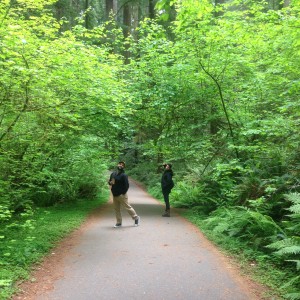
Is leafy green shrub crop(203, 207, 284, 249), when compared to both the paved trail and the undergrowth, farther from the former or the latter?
the undergrowth

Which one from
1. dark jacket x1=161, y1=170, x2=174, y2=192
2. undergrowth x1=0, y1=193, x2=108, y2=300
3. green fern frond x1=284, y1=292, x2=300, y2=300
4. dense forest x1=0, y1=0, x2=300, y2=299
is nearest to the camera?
green fern frond x1=284, y1=292, x2=300, y2=300

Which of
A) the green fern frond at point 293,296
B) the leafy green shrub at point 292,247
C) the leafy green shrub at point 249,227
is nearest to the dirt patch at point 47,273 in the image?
the green fern frond at point 293,296

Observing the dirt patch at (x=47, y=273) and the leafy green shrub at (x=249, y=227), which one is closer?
the dirt patch at (x=47, y=273)

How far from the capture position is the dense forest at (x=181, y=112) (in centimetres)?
751

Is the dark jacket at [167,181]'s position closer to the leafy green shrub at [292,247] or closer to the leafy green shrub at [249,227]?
the leafy green shrub at [249,227]

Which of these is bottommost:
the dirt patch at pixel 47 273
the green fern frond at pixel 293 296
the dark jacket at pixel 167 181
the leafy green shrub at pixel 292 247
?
the dirt patch at pixel 47 273

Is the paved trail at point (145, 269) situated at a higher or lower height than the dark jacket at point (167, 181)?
lower

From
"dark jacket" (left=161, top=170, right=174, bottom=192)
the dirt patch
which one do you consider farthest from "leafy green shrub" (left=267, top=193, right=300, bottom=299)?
"dark jacket" (left=161, top=170, right=174, bottom=192)

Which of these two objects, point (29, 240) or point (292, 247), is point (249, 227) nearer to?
point (292, 247)

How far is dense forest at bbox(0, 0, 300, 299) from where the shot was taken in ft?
24.6

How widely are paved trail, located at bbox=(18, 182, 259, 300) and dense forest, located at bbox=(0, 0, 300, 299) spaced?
3.14ft

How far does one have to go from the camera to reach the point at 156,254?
775cm

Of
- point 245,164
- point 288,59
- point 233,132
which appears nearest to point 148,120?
point 233,132

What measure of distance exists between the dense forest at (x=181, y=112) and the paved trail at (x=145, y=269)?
957 mm
